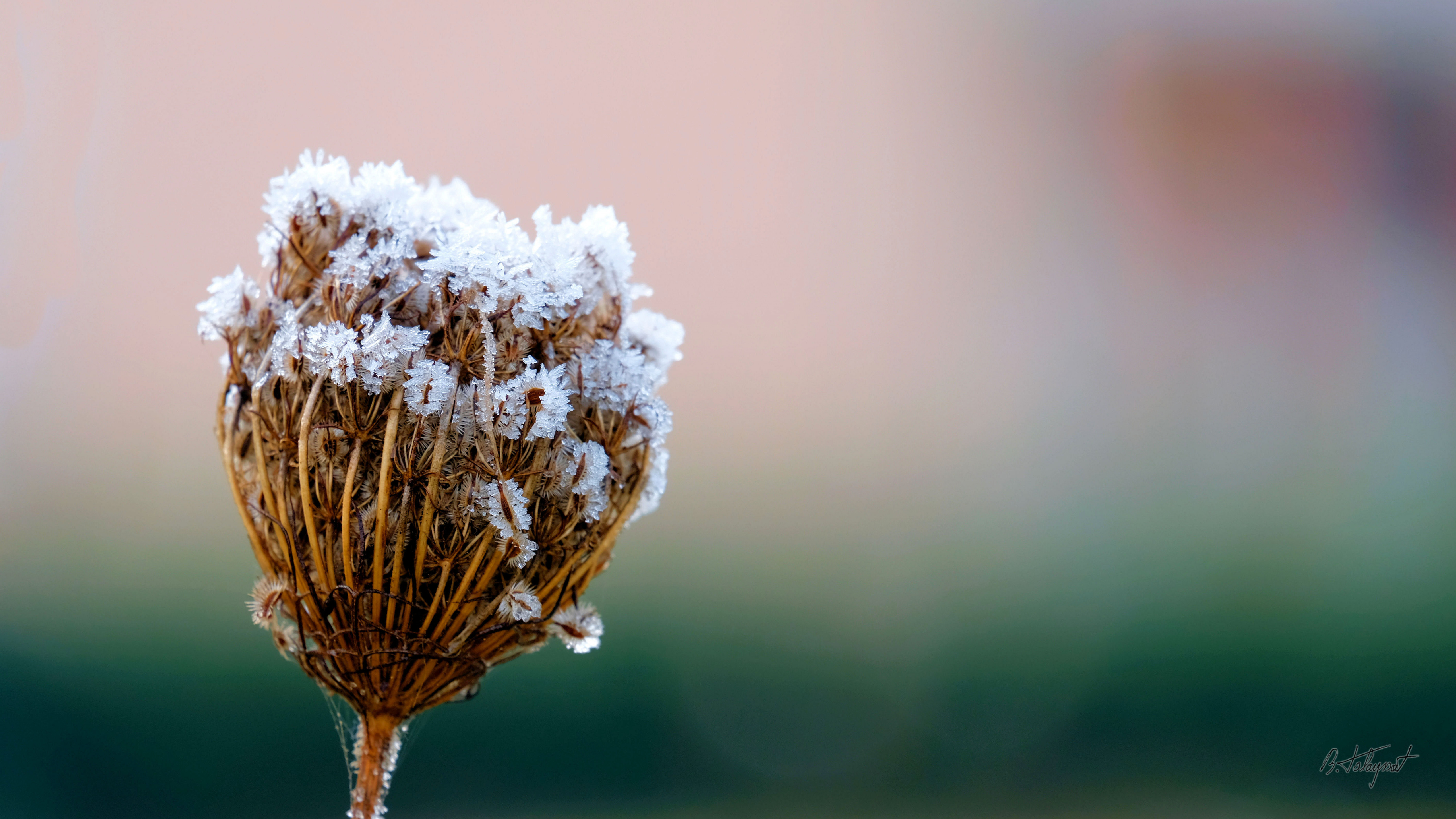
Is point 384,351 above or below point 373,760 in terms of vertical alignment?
above

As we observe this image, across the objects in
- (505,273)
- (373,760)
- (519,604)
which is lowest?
(373,760)

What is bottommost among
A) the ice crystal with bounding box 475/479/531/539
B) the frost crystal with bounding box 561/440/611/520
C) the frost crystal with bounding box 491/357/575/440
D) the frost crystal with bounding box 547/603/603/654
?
the frost crystal with bounding box 547/603/603/654

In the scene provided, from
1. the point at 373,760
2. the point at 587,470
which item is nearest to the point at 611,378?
the point at 587,470

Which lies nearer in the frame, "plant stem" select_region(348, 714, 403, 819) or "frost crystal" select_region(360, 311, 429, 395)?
"frost crystal" select_region(360, 311, 429, 395)

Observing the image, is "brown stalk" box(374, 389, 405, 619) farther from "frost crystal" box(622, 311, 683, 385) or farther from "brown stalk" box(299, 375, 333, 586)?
"frost crystal" box(622, 311, 683, 385)

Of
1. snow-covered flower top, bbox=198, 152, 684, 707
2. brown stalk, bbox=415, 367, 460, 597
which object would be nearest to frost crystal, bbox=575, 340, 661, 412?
snow-covered flower top, bbox=198, 152, 684, 707

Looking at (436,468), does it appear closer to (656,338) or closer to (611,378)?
(611,378)

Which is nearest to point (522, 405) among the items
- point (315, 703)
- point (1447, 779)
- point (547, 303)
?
point (547, 303)
